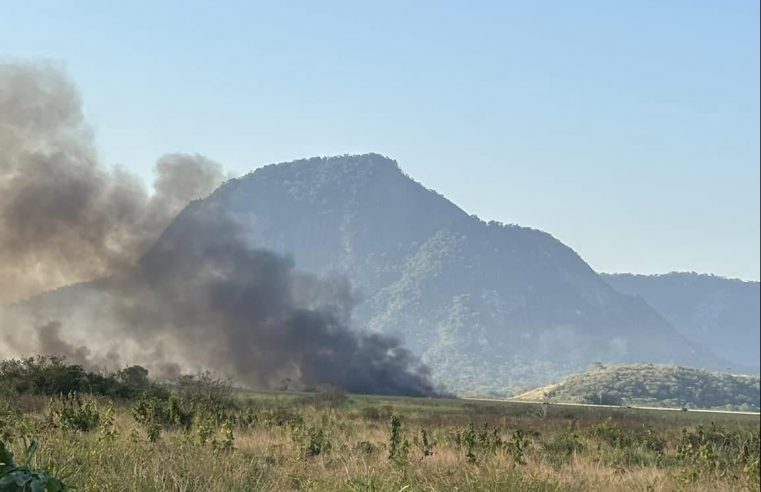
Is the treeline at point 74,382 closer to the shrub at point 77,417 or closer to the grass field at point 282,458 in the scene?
the shrub at point 77,417

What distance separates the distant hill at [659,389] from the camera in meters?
128

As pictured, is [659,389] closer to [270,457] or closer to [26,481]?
[270,457]

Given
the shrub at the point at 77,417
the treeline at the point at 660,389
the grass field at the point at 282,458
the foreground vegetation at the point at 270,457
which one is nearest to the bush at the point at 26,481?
the foreground vegetation at the point at 270,457

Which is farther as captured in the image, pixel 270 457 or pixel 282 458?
pixel 282 458

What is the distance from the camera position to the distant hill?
128 m

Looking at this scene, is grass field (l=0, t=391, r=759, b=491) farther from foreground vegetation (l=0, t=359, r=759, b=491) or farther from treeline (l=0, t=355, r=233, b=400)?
treeline (l=0, t=355, r=233, b=400)

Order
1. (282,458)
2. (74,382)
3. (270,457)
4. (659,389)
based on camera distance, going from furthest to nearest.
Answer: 1. (659,389)
2. (74,382)
3. (282,458)
4. (270,457)

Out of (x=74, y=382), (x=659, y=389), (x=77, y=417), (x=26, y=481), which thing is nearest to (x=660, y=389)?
(x=659, y=389)

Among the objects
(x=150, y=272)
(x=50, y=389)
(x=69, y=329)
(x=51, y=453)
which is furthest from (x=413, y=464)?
(x=69, y=329)

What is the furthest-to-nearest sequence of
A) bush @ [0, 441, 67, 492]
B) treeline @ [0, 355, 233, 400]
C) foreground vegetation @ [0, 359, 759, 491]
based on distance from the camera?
treeline @ [0, 355, 233, 400]
foreground vegetation @ [0, 359, 759, 491]
bush @ [0, 441, 67, 492]

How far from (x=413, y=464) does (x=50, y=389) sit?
13346 millimetres

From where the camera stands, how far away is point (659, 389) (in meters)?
138

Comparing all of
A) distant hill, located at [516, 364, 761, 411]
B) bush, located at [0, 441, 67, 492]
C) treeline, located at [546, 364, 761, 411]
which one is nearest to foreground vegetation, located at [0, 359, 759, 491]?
bush, located at [0, 441, 67, 492]

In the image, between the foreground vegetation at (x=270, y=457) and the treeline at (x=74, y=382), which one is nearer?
the foreground vegetation at (x=270, y=457)
